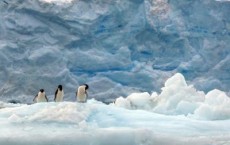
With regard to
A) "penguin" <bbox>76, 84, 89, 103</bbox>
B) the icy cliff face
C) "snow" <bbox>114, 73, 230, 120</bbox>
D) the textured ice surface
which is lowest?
the textured ice surface

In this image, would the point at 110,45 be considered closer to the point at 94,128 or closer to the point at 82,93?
the point at 82,93

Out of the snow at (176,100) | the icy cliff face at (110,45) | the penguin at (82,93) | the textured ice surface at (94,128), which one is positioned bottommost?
the textured ice surface at (94,128)

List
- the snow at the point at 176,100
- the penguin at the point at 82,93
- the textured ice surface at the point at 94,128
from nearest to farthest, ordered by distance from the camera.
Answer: the textured ice surface at the point at 94,128 < the penguin at the point at 82,93 < the snow at the point at 176,100

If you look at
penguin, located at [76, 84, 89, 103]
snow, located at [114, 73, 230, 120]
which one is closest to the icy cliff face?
snow, located at [114, 73, 230, 120]

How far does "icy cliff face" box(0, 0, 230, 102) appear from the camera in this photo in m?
26.0

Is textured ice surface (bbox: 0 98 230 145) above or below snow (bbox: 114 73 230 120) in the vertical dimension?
below

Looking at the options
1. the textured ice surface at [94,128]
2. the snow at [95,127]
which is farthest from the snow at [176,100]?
the textured ice surface at [94,128]

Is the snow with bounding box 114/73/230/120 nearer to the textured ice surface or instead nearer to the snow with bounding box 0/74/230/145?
the snow with bounding box 0/74/230/145

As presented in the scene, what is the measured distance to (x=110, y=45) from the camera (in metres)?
28.0

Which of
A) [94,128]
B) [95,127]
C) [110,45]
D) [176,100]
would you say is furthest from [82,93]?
[110,45]

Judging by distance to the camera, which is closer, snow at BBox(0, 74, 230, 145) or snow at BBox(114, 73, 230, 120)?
snow at BBox(0, 74, 230, 145)

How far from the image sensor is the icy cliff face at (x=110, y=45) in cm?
2597

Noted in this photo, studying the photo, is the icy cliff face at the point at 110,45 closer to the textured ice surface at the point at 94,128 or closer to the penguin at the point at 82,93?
the penguin at the point at 82,93

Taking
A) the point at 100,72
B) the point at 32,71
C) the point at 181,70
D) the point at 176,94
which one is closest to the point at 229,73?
the point at 181,70
